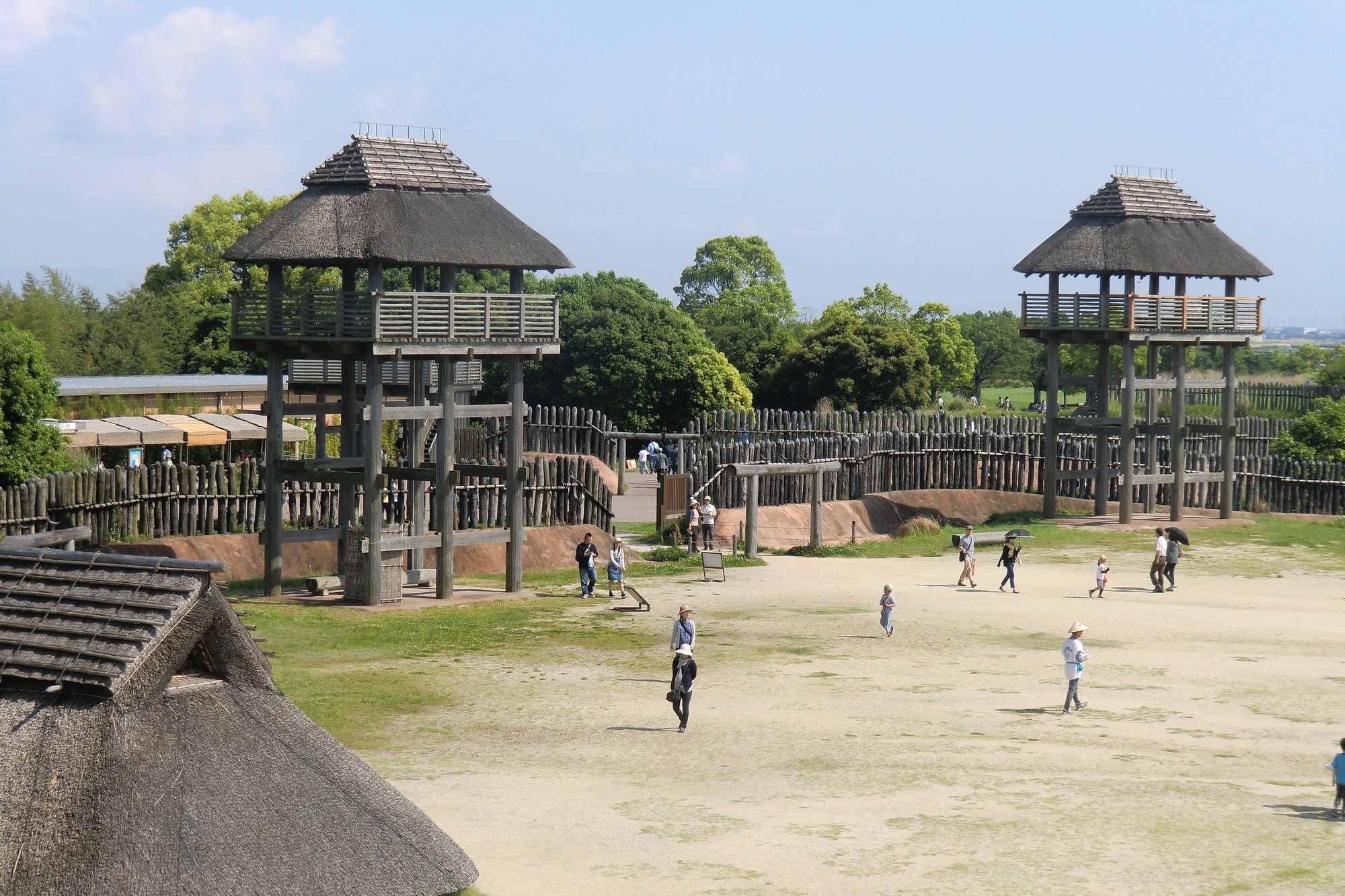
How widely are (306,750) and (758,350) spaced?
236ft

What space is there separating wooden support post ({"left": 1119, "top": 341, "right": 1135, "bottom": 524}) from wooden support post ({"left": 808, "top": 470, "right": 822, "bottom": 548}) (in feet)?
31.0

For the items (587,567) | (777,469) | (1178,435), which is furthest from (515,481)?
(1178,435)

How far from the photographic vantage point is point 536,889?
15969 mm

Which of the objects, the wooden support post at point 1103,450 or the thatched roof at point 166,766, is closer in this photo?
the thatched roof at point 166,766

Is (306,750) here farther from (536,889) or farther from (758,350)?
(758,350)

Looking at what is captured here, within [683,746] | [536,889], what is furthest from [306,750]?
[683,746]

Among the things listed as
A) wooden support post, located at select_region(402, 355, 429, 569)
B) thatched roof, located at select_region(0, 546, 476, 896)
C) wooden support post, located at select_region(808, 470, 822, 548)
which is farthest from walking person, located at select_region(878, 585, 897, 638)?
thatched roof, located at select_region(0, 546, 476, 896)

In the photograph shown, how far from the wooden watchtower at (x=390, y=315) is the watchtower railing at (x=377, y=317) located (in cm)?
3

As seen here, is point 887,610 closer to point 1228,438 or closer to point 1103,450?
point 1103,450

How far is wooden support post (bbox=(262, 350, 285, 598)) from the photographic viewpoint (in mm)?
32531

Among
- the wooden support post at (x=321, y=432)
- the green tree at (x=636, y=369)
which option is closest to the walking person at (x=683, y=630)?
the wooden support post at (x=321, y=432)

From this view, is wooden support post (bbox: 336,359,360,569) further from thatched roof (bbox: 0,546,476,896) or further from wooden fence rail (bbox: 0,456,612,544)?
thatched roof (bbox: 0,546,476,896)

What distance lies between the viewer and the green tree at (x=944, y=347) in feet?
322

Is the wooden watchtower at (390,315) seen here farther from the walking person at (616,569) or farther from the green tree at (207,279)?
the green tree at (207,279)
